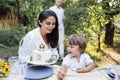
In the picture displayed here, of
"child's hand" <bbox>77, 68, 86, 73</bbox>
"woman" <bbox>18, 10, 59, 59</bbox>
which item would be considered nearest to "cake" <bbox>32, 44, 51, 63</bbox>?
"child's hand" <bbox>77, 68, 86, 73</bbox>

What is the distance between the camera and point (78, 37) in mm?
1932

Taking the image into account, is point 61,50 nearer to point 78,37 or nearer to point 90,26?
point 90,26

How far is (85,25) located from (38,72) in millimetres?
4383

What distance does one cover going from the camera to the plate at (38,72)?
1.70 m

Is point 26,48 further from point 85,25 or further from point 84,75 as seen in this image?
point 85,25

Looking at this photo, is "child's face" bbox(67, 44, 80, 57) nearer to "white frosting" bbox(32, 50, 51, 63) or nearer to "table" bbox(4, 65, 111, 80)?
"table" bbox(4, 65, 111, 80)

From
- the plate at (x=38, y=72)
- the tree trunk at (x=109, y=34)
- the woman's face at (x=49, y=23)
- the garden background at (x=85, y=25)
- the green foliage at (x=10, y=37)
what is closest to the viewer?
the plate at (x=38, y=72)

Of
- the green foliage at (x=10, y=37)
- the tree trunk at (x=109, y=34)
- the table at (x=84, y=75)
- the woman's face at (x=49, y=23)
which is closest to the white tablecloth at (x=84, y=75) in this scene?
the table at (x=84, y=75)

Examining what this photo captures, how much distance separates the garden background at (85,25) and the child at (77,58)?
3517 mm

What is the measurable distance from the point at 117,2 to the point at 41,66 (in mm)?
4415

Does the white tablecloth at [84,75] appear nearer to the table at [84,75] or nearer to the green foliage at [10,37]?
the table at [84,75]

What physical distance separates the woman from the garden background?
10.7 feet

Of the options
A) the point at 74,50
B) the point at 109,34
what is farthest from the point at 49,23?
the point at 109,34

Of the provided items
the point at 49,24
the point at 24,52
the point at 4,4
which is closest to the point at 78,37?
the point at 49,24
